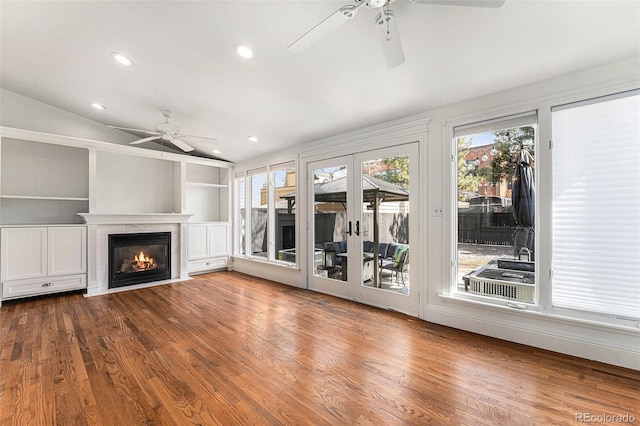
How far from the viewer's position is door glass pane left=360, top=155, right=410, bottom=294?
3670mm

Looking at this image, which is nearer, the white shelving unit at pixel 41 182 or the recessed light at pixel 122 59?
the recessed light at pixel 122 59

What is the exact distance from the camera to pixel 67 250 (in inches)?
175

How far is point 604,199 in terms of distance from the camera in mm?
2432

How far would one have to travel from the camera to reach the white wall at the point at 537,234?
7.70 feet

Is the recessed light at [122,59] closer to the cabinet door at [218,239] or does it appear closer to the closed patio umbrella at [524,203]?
the cabinet door at [218,239]

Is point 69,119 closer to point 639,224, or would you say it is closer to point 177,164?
point 177,164

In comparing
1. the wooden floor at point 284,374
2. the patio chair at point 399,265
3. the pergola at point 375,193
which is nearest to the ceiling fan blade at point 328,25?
the pergola at point 375,193

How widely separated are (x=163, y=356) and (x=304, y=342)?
51.6 inches

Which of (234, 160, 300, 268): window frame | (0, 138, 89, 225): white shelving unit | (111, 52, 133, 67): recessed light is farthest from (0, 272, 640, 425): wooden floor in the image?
(111, 52, 133, 67): recessed light

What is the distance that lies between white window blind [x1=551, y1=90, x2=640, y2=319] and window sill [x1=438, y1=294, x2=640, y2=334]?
0.06 metres

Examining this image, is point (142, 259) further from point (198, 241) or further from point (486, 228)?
point (486, 228)

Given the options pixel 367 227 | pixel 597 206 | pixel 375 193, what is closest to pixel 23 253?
pixel 367 227

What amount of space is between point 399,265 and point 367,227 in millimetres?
703

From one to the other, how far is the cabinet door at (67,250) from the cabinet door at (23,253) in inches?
3.6
